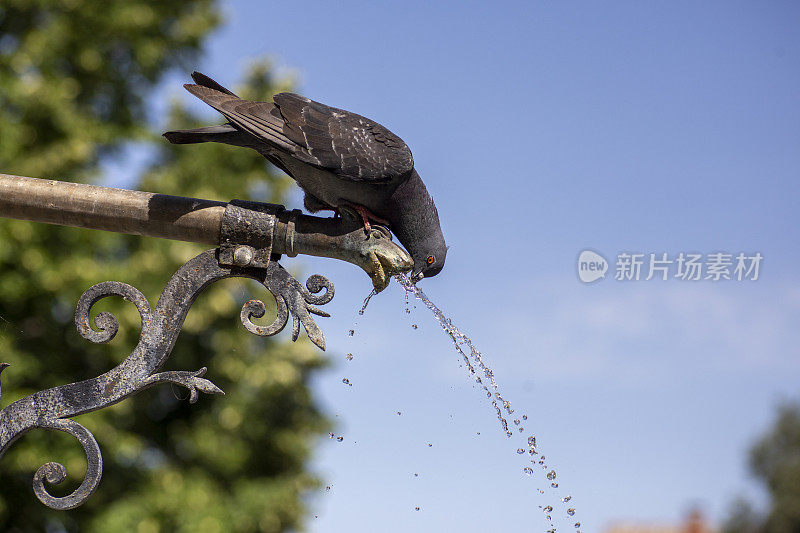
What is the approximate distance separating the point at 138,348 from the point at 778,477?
23861 millimetres

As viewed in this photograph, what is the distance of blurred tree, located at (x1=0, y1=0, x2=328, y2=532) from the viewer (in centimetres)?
662

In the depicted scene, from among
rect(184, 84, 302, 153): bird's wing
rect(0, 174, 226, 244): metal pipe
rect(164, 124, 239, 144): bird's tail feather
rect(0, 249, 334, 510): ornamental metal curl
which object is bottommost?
rect(0, 249, 334, 510): ornamental metal curl

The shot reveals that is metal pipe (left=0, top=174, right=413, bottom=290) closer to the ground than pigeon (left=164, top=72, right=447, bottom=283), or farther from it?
closer to the ground

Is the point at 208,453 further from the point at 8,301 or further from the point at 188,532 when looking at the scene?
the point at 8,301

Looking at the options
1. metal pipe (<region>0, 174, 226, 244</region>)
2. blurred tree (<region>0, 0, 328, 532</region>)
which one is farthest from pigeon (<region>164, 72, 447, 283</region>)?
blurred tree (<region>0, 0, 328, 532</region>)

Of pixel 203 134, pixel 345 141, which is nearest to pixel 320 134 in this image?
pixel 345 141

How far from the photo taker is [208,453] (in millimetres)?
7910

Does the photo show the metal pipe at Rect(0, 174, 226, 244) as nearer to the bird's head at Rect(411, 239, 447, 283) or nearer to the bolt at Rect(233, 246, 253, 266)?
the bolt at Rect(233, 246, 253, 266)

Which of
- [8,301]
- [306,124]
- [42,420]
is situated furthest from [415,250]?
[8,301]

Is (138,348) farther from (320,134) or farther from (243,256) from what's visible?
(320,134)

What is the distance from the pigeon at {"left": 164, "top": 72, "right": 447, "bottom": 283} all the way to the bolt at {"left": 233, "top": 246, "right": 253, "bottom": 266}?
385 mm

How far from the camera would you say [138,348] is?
2.31 m

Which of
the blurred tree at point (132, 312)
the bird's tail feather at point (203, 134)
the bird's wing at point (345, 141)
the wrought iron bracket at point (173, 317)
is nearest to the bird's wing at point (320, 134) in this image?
the bird's wing at point (345, 141)

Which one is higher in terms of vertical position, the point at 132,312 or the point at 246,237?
the point at 246,237
